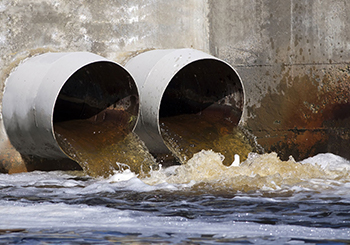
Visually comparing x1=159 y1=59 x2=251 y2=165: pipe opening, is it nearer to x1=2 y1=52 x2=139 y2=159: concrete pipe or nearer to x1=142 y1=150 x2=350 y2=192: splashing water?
x1=142 y1=150 x2=350 y2=192: splashing water

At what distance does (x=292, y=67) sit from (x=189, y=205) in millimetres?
3194

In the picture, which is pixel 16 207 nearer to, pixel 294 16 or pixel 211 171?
pixel 211 171

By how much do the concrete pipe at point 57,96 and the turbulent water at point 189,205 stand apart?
45 centimetres

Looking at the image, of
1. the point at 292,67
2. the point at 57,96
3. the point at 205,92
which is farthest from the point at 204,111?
the point at 57,96

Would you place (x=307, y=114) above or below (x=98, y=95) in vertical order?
below

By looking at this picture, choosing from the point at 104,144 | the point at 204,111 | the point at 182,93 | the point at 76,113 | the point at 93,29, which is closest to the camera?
the point at 104,144

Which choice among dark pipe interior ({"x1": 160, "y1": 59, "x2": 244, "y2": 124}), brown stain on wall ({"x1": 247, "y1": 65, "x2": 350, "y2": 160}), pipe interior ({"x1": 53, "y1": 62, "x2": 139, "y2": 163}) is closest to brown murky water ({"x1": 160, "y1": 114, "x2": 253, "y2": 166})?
dark pipe interior ({"x1": 160, "y1": 59, "x2": 244, "y2": 124})

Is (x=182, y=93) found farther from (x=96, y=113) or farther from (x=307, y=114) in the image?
(x=307, y=114)

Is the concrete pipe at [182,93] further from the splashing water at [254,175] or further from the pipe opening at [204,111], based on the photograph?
the splashing water at [254,175]

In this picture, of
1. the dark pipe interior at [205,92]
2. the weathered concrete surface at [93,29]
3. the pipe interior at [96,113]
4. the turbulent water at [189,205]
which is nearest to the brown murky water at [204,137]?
the dark pipe interior at [205,92]

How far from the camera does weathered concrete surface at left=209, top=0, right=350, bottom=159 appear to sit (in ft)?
21.2

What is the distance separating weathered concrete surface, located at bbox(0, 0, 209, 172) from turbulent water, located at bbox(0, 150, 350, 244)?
1.45 m

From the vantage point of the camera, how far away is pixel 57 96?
17.8 ft

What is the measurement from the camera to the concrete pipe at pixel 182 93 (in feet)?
20.1
